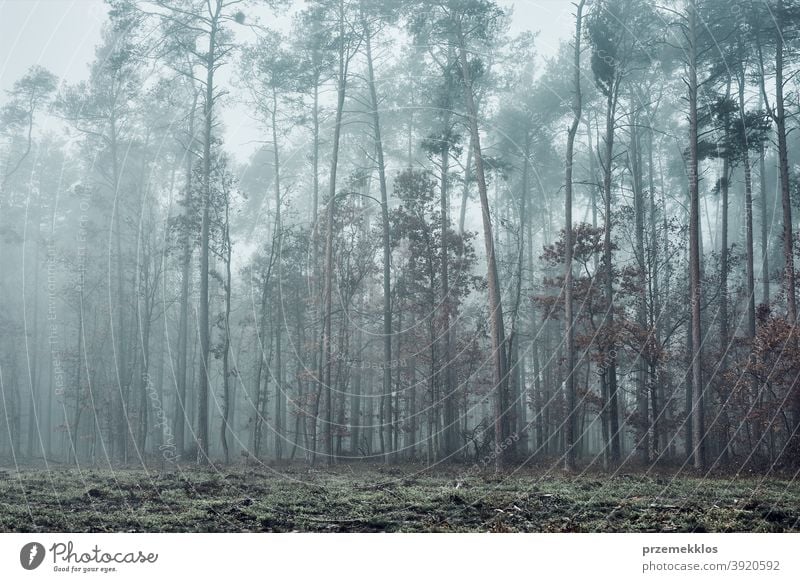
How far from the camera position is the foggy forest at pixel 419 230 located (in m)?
15.5

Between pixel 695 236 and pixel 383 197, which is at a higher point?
pixel 383 197

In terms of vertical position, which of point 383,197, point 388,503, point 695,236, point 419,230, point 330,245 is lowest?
point 388,503

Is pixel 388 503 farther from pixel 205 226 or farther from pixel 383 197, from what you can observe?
pixel 205 226

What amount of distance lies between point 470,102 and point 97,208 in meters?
9.81

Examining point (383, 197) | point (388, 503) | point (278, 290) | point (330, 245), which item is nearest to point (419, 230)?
point (383, 197)

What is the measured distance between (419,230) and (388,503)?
9.43 metres

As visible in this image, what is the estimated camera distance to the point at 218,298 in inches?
936

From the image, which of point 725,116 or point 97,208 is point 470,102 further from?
point 97,208

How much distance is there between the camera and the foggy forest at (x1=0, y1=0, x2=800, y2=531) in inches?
610
